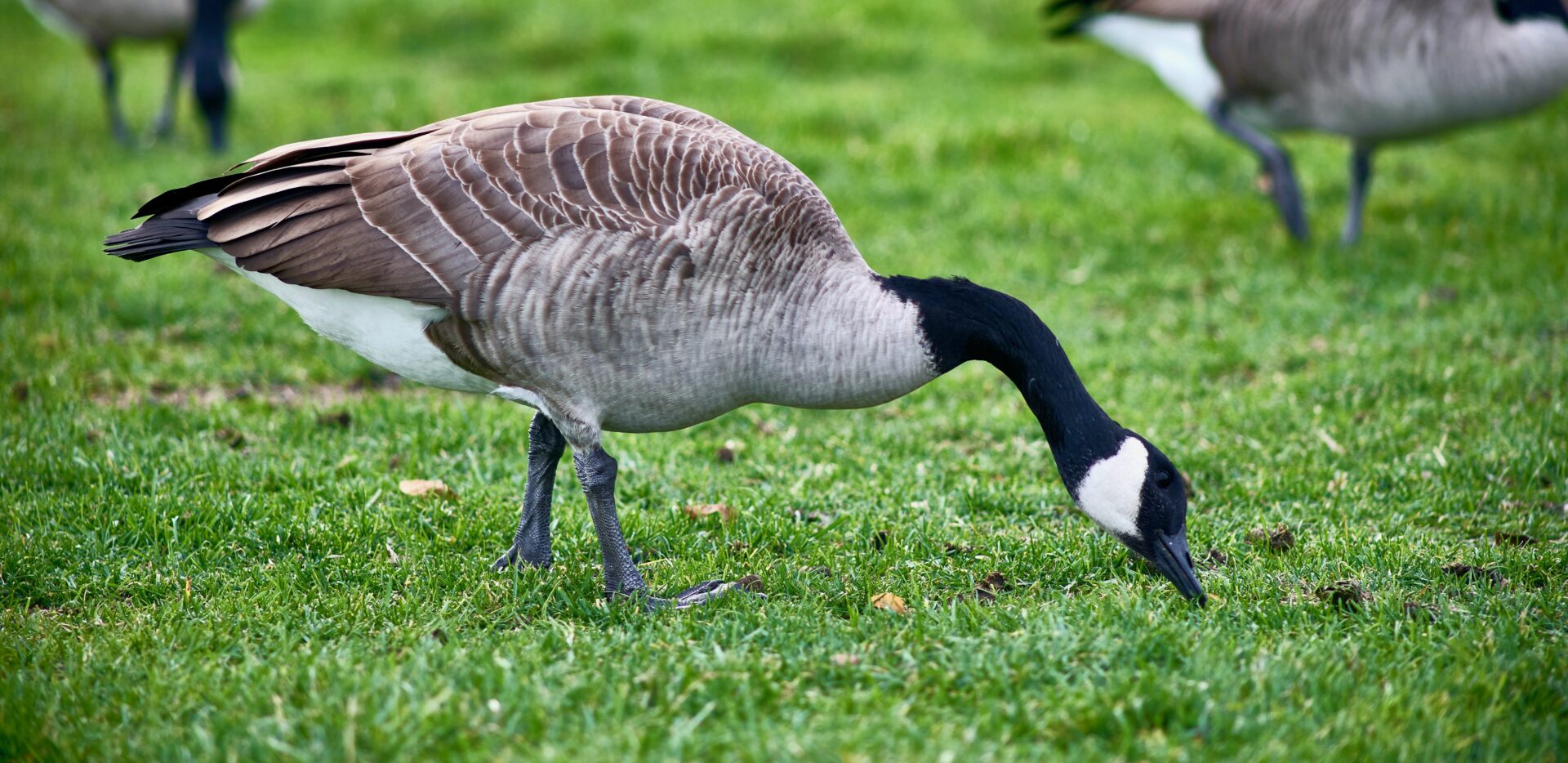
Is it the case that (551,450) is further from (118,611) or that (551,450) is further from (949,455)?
(949,455)

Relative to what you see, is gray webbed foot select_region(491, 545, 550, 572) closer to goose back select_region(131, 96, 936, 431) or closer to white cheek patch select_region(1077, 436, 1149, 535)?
goose back select_region(131, 96, 936, 431)

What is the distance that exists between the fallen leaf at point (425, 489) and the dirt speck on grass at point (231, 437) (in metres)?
0.84

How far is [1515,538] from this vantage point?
181 inches

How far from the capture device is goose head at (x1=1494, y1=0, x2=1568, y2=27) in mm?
7426

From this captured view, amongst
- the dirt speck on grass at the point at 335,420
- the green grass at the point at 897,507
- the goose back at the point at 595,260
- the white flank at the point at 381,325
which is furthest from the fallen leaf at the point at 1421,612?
the dirt speck on grass at the point at 335,420

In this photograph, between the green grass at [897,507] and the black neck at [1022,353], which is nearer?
the green grass at [897,507]

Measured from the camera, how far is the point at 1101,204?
9039 millimetres

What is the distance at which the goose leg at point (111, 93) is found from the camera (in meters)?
10.7

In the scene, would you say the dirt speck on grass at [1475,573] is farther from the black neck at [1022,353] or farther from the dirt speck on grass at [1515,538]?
the black neck at [1022,353]

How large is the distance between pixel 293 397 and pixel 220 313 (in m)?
1.27

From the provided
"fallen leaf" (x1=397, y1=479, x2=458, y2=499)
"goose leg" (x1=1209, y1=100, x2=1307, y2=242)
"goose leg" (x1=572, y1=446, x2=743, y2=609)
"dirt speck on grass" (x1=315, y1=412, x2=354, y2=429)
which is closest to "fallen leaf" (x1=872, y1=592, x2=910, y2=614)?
"goose leg" (x1=572, y1=446, x2=743, y2=609)

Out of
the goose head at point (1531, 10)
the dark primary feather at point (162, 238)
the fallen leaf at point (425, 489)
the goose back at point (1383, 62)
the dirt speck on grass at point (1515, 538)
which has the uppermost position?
the goose head at point (1531, 10)

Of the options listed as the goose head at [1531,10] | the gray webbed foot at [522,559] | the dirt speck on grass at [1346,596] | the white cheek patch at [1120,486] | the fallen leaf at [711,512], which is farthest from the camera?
the goose head at [1531,10]

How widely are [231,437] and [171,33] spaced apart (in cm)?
721
